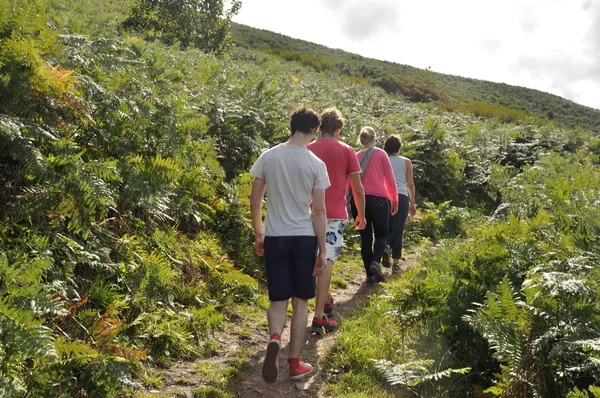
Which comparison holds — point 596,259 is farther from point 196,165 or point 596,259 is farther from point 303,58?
point 303,58

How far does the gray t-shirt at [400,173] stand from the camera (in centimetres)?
823

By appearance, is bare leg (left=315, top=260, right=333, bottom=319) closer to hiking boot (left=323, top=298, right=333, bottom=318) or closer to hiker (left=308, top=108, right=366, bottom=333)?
hiker (left=308, top=108, right=366, bottom=333)

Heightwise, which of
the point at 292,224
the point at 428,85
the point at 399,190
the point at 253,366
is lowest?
the point at 253,366

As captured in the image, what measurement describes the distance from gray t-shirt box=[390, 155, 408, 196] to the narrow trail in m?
2.39

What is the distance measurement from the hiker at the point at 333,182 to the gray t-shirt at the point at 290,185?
1.12m

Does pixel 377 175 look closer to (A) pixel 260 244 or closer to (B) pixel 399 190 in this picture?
(B) pixel 399 190

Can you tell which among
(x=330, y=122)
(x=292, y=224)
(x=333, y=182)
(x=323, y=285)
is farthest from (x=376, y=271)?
(x=292, y=224)

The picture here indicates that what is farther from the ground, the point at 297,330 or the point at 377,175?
the point at 377,175

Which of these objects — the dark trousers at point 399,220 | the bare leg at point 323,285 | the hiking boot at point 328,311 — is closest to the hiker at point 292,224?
the bare leg at point 323,285

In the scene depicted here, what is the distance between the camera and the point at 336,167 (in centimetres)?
560

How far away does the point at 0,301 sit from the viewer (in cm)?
304

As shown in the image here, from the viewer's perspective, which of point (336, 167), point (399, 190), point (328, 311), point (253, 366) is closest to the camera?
point (253, 366)

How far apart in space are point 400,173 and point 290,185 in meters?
4.18

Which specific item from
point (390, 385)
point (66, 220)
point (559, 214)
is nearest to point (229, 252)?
point (66, 220)
